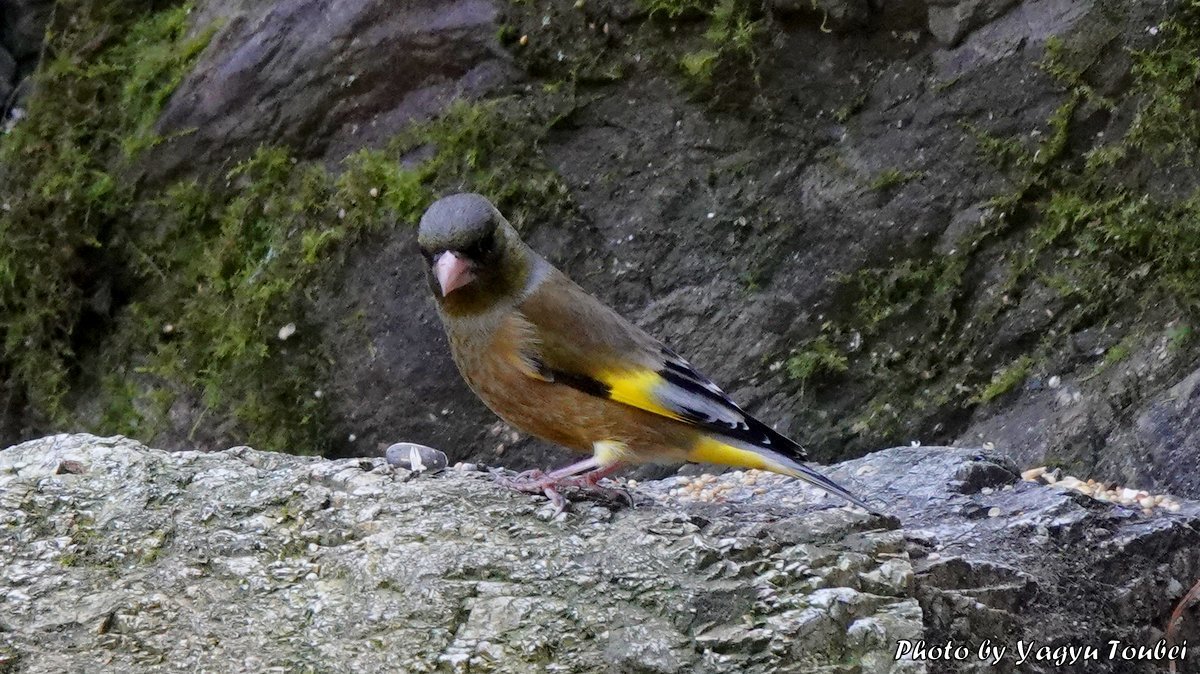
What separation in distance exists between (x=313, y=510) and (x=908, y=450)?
79.5 inches

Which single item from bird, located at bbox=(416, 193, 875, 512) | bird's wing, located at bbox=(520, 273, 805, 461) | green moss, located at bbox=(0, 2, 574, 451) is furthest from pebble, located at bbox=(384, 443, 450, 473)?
green moss, located at bbox=(0, 2, 574, 451)

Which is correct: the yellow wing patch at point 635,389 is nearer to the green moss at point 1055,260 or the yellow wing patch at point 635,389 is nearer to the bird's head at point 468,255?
the bird's head at point 468,255

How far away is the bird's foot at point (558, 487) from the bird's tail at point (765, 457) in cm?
31

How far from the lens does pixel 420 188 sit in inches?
182

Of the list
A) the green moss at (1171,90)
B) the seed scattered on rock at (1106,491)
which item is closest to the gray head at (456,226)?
the seed scattered on rock at (1106,491)

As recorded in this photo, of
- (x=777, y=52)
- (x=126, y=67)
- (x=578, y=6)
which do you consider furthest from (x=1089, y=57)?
(x=126, y=67)

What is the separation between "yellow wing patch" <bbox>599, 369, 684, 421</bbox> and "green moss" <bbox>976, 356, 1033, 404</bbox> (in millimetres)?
1644

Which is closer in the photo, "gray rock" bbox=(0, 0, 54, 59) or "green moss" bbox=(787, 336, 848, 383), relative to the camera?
"green moss" bbox=(787, 336, 848, 383)

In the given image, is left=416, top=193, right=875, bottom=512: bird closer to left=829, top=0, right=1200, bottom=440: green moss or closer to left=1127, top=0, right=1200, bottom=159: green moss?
left=829, top=0, right=1200, bottom=440: green moss

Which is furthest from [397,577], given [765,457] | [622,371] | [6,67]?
[6,67]

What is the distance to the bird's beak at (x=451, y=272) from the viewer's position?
10.00 ft

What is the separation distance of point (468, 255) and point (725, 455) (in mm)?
909

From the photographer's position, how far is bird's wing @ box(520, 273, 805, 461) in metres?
3.15

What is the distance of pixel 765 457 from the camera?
122 inches
